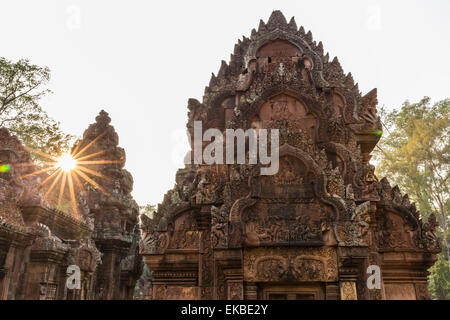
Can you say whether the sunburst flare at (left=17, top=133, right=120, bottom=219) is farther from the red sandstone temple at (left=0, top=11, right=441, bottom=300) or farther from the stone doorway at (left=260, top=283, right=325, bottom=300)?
the stone doorway at (left=260, top=283, right=325, bottom=300)

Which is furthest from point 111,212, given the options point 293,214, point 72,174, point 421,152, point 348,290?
point 421,152

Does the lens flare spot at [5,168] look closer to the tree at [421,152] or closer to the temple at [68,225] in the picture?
the temple at [68,225]

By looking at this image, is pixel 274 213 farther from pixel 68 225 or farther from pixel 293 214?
pixel 68 225

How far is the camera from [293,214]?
6691mm

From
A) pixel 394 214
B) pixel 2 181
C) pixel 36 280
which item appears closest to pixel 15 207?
pixel 2 181

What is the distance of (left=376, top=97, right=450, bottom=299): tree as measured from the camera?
2005 centimetres

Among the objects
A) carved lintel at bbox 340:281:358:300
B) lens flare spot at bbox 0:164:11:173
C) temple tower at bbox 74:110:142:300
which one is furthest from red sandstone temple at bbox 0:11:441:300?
temple tower at bbox 74:110:142:300

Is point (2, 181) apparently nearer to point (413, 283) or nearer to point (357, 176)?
point (357, 176)

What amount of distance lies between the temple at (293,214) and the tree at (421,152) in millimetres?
13425

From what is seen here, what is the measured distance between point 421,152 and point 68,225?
1856cm

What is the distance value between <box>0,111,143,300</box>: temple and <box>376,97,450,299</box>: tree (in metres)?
15.5

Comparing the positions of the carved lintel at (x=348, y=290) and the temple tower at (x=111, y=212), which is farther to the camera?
the temple tower at (x=111, y=212)

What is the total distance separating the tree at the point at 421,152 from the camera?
20047 mm

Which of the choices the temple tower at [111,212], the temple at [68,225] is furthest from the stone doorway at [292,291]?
the temple tower at [111,212]
